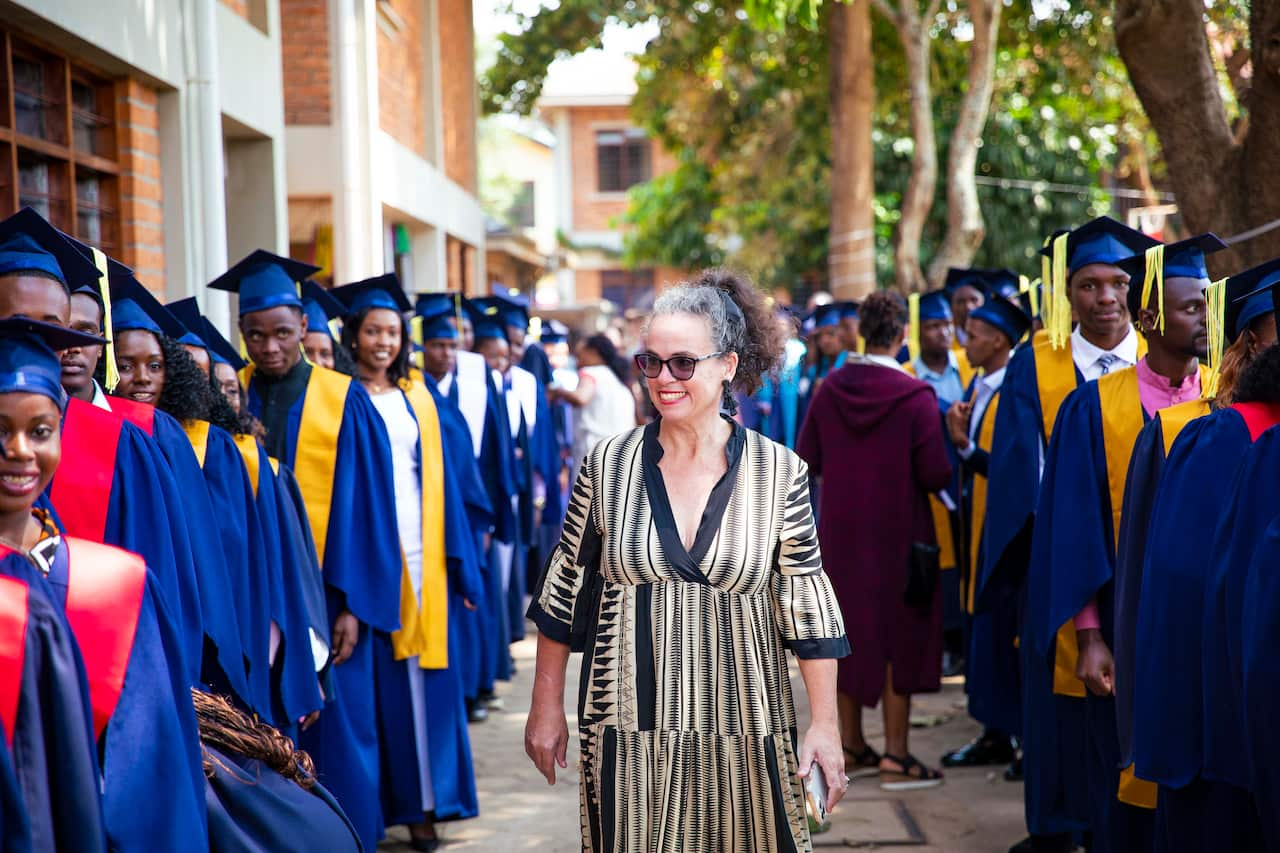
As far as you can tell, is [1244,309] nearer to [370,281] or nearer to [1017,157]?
[370,281]

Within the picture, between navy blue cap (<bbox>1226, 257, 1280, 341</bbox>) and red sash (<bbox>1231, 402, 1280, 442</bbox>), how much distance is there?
23cm

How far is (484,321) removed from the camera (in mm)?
9320

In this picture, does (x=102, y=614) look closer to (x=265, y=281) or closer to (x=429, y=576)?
(x=265, y=281)

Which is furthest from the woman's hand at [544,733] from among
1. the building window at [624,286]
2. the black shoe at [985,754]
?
the building window at [624,286]

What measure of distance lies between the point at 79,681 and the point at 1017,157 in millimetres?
20531

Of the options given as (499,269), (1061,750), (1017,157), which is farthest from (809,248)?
(1061,750)

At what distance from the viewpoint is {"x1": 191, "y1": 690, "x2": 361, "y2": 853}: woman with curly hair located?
3.02 meters

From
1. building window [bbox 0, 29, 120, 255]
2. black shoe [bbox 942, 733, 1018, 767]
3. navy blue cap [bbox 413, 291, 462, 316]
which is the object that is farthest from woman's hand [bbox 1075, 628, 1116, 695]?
navy blue cap [bbox 413, 291, 462, 316]

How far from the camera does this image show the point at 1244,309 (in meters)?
3.56

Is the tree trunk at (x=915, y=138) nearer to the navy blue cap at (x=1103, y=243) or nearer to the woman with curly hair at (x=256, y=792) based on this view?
the navy blue cap at (x=1103, y=243)

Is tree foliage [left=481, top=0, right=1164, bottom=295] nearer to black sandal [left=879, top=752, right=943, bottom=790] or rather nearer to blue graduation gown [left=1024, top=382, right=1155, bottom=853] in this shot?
black sandal [left=879, top=752, right=943, bottom=790]

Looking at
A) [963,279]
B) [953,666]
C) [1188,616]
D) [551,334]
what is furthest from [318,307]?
[551,334]

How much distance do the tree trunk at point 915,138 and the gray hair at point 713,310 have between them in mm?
9655

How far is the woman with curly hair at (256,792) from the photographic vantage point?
302 cm
